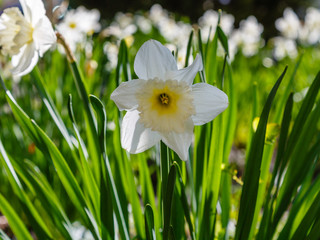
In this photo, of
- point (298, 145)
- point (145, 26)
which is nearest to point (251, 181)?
point (298, 145)

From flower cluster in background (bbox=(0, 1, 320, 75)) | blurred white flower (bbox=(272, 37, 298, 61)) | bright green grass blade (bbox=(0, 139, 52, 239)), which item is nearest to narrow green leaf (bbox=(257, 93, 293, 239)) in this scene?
bright green grass blade (bbox=(0, 139, 52, 239))

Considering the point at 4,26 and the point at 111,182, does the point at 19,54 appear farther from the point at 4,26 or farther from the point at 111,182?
the point at 111,182

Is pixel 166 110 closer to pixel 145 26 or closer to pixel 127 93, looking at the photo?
pixel 127 93

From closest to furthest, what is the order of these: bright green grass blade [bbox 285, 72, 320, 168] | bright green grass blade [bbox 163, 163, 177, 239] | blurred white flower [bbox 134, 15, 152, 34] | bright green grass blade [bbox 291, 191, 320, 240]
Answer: bright green grass blade [bbox 163, 163, 177, 239] → bright green grass blade [bbox 291, 191, 320, 240] → bright green grass blade [bbox 285, 72, 320, 168] → blurred white flower [bbox 134, 15, 152, 34]

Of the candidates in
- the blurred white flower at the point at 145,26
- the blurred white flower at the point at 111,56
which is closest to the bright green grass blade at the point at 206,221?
the blurred white flower at the point at 111,56

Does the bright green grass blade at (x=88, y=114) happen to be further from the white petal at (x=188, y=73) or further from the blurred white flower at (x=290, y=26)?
the blurred white flower at (x=290, y=26)

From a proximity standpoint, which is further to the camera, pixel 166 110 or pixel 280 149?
pixel 280 149

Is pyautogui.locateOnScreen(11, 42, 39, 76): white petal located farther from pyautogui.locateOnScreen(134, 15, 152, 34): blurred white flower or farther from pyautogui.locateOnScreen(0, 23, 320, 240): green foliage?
pyautogui.locateOnScreen(134, 15, 152, 34): blurred white flower
